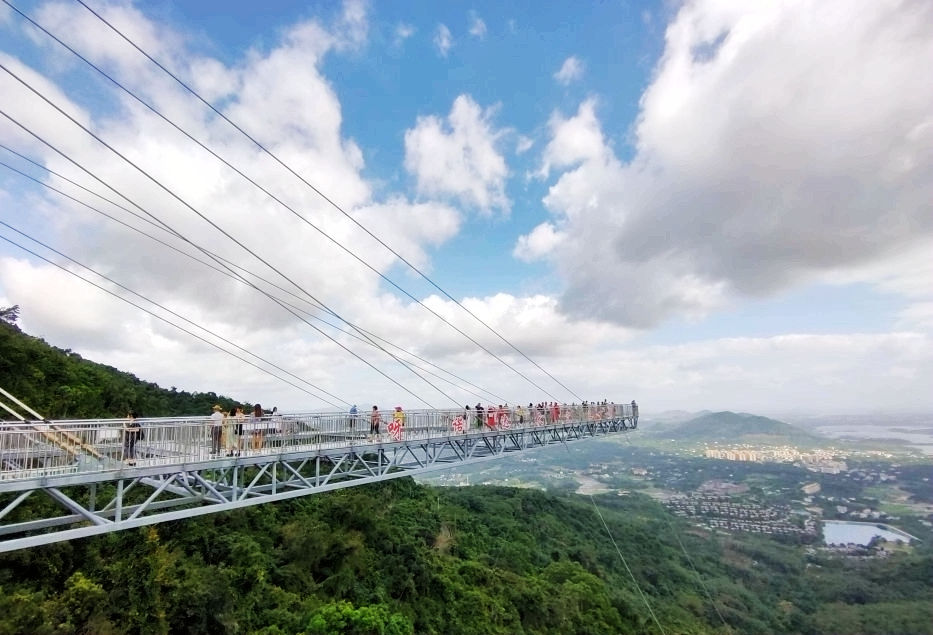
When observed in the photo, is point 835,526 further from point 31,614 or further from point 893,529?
point 31,614

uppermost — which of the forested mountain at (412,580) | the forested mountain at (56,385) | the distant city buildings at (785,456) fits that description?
the forested mountain at (56,385)

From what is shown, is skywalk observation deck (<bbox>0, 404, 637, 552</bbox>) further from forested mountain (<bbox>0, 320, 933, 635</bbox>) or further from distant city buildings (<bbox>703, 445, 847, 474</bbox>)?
distant city buildings (<bbox>703, 445, 847, 474</bbox>)

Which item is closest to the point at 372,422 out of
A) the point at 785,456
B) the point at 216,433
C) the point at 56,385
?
the point at 216,433

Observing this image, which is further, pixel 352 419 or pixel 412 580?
pixel 412 580

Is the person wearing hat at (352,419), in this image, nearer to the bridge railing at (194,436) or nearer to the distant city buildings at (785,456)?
the bridge railing at (194,436)

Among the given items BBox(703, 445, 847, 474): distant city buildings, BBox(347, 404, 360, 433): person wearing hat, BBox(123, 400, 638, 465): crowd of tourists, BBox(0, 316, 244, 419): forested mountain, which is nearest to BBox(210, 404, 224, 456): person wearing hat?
BBox(123, 400, 638, 465): crowd of tourists

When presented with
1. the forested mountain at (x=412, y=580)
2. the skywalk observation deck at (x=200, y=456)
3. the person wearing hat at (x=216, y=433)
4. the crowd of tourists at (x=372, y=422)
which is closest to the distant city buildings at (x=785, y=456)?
the forested mountain at (x=412, y=580)

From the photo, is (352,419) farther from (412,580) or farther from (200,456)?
(412,580)
